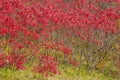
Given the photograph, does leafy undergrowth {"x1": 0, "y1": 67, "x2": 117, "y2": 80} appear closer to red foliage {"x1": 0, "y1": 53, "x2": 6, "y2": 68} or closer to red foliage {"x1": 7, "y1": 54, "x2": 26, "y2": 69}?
red foliage {"x1": 0, "y1": 53, "x2": 6, "y2": 68}

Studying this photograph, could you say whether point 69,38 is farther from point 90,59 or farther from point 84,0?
point 84,0

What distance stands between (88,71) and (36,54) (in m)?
5.19

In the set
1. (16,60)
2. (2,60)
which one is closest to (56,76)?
(16,60)

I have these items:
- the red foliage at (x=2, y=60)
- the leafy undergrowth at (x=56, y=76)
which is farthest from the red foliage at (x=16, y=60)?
the leafy undergrowth at (x=56, y=76)

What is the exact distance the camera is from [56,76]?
21375 millimetres

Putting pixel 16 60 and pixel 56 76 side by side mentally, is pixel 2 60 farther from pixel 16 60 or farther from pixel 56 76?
pixel 56 76

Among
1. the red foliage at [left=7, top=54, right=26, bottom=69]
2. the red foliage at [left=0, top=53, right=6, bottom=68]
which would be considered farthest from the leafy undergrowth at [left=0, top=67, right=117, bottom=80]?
the red foliage at [left=7, top=54, right=26, bottom=69]

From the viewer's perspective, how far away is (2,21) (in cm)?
1944

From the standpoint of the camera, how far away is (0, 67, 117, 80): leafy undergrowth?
1941cm

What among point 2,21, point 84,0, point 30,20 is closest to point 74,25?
point 30,20

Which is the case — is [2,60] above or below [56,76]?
above

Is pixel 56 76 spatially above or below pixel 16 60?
below

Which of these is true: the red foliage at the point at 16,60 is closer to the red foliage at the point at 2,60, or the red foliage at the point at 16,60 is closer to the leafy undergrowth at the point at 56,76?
the red foliage at the point at 2,60

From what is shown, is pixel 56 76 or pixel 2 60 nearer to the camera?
pixel 2 60
